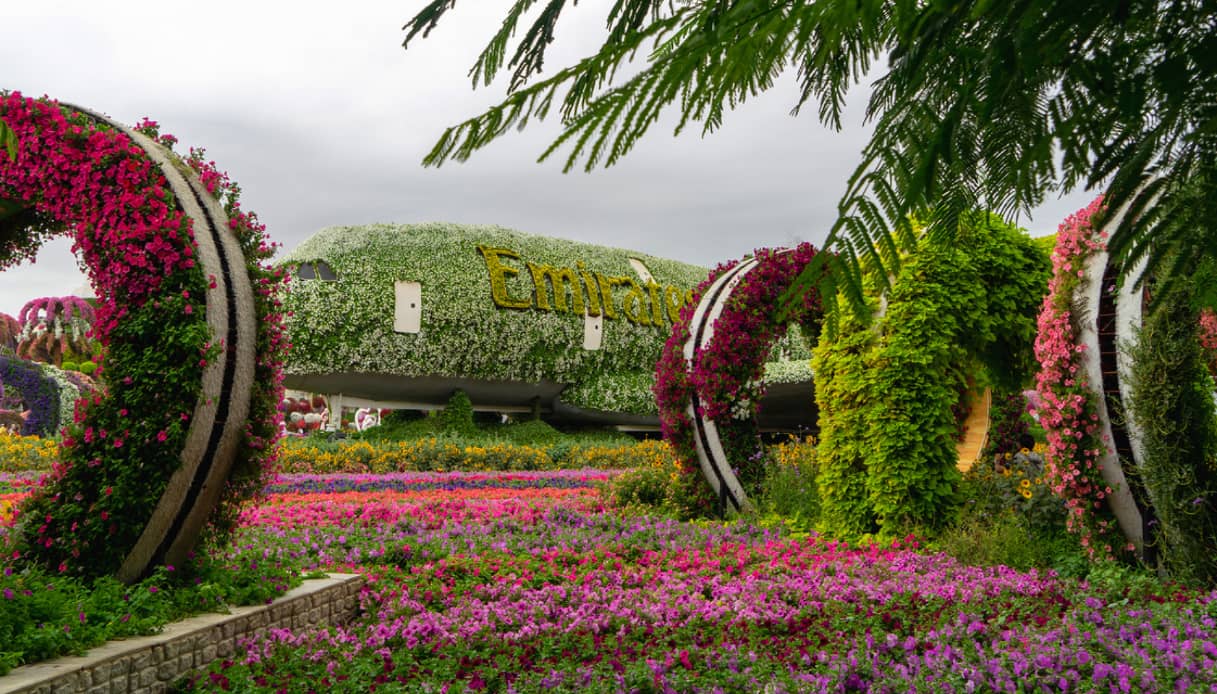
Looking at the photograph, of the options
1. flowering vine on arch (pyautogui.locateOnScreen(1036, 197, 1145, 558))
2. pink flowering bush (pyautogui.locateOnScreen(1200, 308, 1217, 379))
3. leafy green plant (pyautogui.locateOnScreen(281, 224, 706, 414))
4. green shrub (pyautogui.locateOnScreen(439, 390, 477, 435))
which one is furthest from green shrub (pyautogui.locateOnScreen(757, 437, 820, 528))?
green shrub (pyautogui.locateOnScreen(439, 390, 477, 435))

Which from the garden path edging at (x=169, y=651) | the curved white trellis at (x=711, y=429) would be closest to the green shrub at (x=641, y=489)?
the curved white trellis at (x=711, y=429)

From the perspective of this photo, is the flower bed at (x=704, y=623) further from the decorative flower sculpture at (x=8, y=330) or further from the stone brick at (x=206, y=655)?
the decorative flower sculpture at (x=8, y=330)

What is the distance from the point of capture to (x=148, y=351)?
178 inches

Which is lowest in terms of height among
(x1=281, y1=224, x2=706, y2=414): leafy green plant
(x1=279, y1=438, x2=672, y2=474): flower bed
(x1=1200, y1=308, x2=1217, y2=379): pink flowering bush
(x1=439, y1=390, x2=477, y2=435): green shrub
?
(x1=279, y1=438, x2=672, y2=474): flower bed

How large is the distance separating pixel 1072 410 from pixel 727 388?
3.56 m

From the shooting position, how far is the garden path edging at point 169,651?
315 cm

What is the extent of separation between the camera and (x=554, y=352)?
2006cm

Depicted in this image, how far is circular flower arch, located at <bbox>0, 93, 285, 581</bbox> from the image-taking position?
14.4ft

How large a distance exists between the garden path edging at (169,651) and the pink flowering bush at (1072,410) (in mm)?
4711

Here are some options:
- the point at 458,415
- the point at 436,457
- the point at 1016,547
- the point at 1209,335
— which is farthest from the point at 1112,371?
the point at 458,415

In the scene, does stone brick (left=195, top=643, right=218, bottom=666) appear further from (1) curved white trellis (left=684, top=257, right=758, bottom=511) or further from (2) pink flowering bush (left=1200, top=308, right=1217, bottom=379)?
(2) pink flowering bush (left=1200, top=308, right=1217, bottom=379)

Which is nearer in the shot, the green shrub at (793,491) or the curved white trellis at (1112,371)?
the curved white trellis at (1112,371)

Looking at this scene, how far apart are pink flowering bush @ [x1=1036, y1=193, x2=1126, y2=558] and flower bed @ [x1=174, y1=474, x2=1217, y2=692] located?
1.92ft

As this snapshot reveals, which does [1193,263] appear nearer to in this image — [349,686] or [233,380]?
[349,686]
